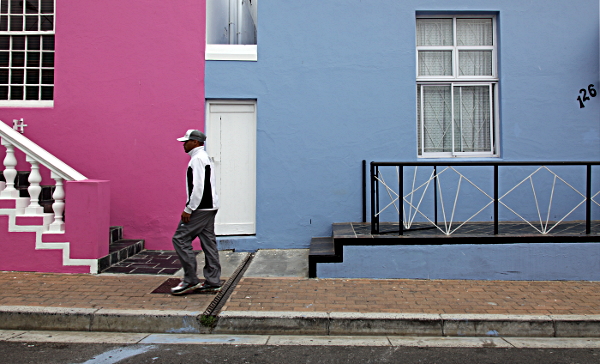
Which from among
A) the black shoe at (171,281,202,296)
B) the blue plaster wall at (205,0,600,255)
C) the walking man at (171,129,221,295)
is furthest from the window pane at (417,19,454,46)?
the black shoe at (171,281,202,296)

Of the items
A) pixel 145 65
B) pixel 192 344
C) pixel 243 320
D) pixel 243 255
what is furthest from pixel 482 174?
pixel 145 65

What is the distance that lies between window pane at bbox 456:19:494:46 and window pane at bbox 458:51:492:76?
166mm

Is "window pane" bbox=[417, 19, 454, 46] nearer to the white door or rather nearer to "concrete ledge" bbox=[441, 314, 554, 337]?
the white door

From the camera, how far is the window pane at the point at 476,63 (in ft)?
23.2

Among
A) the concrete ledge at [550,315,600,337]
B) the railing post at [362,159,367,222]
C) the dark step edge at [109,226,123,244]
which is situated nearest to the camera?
the concrete ledge at [550,315,600,337]

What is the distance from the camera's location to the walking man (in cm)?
470

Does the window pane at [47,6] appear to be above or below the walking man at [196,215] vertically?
above

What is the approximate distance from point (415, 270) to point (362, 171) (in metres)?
1.94

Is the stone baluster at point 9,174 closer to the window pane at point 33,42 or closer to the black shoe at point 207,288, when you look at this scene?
the window pane at point 33,42

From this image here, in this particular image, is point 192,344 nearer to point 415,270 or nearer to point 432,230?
point 415,270

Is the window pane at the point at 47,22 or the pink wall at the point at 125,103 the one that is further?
the window pane at the point at 47,22

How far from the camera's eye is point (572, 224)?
256 inches

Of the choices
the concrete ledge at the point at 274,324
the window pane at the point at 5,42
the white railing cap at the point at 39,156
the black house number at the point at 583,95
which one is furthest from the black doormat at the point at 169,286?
the black house number at the point at 583,95

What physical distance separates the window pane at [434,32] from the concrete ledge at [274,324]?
199 inches
